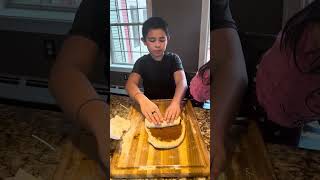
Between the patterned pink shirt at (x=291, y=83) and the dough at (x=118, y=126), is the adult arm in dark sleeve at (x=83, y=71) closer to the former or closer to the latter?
the dough at (x=118, y=126)

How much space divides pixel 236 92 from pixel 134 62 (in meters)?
0.16

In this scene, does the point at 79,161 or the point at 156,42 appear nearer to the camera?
the point at 156,42

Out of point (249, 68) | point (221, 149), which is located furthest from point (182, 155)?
point (249, 68)

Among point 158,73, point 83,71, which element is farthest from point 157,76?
point 83,71

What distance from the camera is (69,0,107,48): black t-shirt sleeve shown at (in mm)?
492

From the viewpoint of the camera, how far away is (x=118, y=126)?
1.69 ft

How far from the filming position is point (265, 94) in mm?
538

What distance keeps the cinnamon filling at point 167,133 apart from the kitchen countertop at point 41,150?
6.3 inches

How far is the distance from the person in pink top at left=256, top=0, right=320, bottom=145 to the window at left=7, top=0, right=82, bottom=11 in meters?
0.28

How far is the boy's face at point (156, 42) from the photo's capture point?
0.47 meters

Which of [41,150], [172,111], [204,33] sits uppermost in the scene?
[204,33]

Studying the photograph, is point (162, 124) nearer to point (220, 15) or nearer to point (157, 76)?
point (157, 76)

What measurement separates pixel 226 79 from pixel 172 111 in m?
0.09

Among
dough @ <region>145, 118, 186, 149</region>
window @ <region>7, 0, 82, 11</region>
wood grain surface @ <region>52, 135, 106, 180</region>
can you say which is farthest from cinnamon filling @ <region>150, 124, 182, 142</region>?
window @ <region>7, 0, 82, 11</region>
